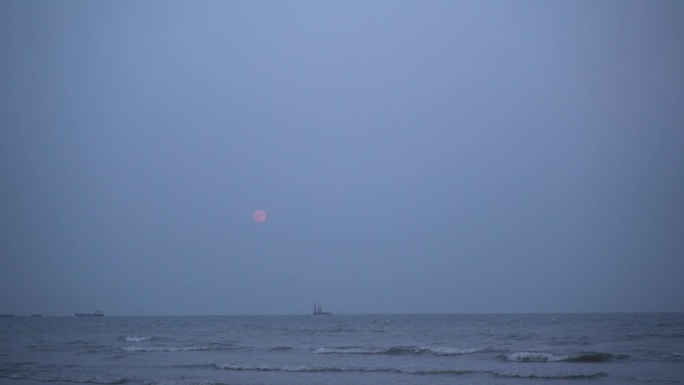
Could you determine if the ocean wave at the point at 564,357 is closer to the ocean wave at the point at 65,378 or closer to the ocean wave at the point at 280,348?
the ocean wave at the point at 280,348

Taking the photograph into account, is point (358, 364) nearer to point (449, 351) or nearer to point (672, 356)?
point (449, 351)

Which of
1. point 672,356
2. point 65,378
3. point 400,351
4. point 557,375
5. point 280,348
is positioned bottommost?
point 557,375

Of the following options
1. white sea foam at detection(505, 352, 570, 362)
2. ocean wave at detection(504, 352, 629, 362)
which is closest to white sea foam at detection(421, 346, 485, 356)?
ocean wave at detection(504, 352, 629, 362)

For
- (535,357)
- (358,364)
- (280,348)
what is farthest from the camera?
(280,348)

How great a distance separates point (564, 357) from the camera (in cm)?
2828

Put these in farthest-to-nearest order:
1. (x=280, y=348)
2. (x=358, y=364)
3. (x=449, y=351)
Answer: (x=280, y=348) → (x=449, y=351) → (x=358, y=364)

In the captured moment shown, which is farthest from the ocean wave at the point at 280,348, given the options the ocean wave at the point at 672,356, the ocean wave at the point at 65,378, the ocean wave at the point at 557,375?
the ocean wave at the point at 672,356

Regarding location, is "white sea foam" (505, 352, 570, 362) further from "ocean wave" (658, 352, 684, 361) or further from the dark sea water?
"ocean wave" (658, 352, 684, 361)

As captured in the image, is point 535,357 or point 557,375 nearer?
point 557,375

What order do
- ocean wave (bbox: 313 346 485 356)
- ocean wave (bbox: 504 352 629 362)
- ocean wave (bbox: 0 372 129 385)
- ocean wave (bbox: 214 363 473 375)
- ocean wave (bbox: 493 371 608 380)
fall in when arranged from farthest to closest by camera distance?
ocean wave (bbox: 313 346 485 356) → ocean wave (bbox: 504 352 629 362) → ocean wave (bbox: 214 363 473 375) → ocean wave (bbox: 493 371 608 380) → ocean wave (bbox: 0 372 129 385)

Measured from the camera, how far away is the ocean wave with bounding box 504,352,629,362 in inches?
1096

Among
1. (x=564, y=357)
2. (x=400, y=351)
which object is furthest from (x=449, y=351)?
(x=564, y=357)

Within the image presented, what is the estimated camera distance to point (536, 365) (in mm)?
25750

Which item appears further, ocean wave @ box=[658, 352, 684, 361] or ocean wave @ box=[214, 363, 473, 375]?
ocean wave @ box=[658, 352, 684, 361]
